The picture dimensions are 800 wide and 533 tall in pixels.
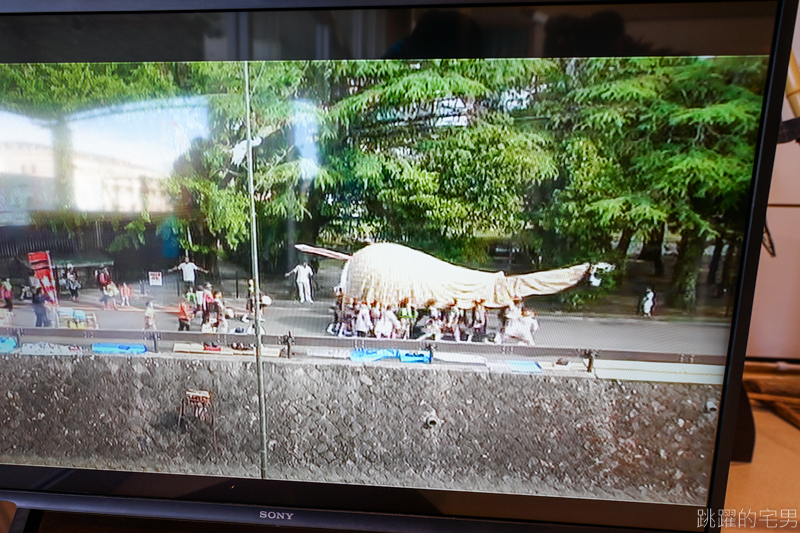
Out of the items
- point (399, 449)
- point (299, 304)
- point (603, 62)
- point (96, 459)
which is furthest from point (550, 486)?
point (96, 459)

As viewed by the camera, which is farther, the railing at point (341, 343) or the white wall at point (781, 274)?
the white wall at point (781, 274)

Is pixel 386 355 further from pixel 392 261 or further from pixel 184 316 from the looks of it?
pixel 184 316

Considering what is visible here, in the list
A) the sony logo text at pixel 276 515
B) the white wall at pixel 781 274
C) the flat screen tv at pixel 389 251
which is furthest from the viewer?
the white wall at pixel 781 274

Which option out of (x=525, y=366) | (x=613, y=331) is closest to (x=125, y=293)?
(x=525, y=366)

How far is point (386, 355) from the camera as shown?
2.31 feet

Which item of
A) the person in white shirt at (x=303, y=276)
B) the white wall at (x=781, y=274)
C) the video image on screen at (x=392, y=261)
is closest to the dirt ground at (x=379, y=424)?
the video image on screen at (x=392, y=261)

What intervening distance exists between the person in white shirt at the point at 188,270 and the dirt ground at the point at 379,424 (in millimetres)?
145

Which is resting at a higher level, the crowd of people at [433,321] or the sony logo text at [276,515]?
the crowd of people at [433,321]

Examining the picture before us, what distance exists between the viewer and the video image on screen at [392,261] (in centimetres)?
65

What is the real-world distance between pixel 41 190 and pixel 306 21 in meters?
0.55

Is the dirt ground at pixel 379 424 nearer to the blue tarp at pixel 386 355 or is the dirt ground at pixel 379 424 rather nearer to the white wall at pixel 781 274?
the blue tarp at pixel 386 355

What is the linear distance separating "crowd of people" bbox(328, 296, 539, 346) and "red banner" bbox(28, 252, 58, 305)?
1.68ft

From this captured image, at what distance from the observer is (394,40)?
2.12 ft

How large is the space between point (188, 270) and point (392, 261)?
354 mm
